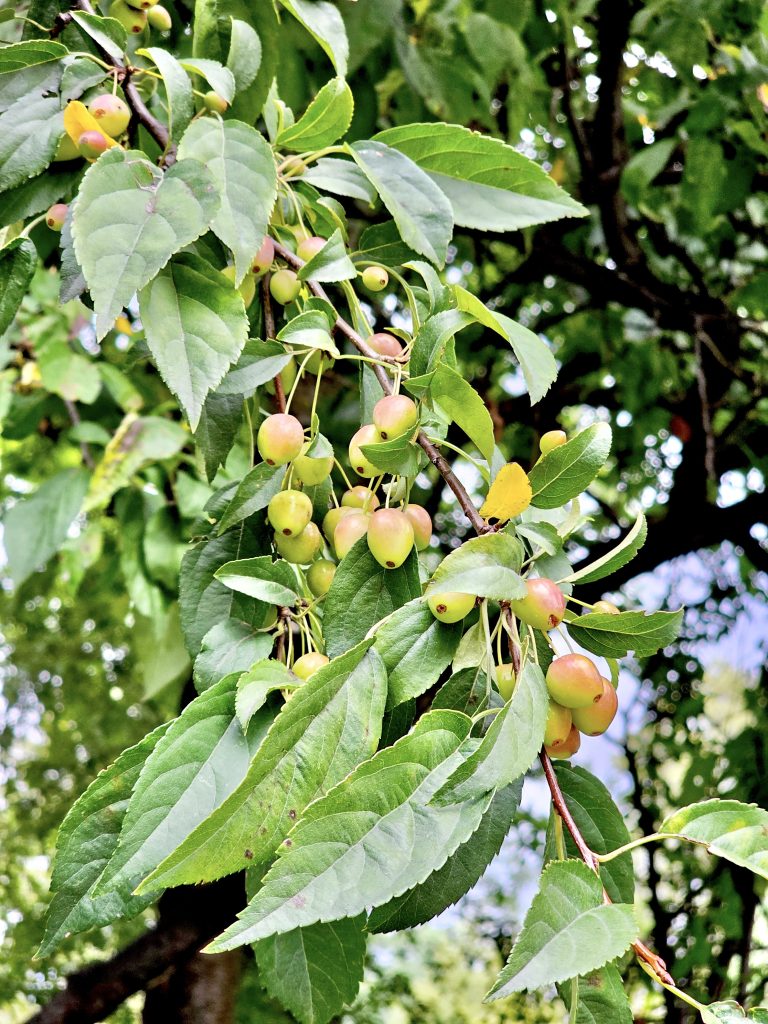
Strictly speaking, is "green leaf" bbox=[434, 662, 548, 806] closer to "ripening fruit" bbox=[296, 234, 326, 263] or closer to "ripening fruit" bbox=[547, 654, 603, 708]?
"ripening fruit" bbox=[547, 654, 603, 708]

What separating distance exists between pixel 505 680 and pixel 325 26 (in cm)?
43

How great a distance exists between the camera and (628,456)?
2.39 m

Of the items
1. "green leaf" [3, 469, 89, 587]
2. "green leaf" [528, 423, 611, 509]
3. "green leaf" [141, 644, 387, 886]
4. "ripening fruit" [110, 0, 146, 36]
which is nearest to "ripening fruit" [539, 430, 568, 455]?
"green leaf" [528, 423, 611, 509]

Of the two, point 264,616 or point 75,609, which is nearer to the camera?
point 264,616

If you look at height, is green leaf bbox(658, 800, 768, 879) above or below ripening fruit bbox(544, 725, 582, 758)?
below

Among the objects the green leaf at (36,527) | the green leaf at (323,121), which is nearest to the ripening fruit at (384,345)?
the green leaf at (323,121)

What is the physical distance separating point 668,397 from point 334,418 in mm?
907

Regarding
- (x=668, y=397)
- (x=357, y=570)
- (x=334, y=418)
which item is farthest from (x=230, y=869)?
(x=668, y=397)

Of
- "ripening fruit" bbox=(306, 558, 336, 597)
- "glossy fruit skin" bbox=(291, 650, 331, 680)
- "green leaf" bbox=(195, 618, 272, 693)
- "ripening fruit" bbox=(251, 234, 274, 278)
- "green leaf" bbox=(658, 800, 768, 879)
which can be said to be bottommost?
"green leaf" bbox=(658, 800, 768, 879)

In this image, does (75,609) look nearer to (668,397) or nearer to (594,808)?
(668,397)

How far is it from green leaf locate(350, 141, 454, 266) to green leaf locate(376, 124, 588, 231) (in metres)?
0.03

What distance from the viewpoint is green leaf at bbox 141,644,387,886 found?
1.08 feet

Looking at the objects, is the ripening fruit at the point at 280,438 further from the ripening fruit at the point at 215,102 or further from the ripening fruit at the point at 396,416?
the ripening fruit at the point at 215,102

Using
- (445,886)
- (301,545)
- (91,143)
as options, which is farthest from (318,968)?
(91,143)
